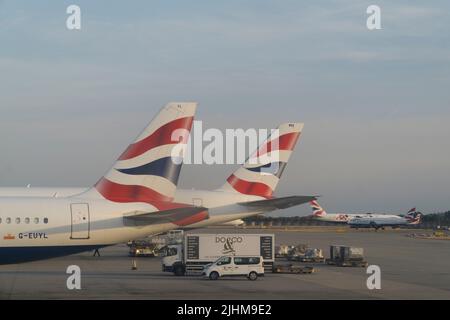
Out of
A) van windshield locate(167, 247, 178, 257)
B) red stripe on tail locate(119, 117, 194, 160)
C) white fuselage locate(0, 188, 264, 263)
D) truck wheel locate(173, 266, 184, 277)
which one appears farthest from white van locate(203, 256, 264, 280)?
red stripe on tail locate(119, 117, 194, 160)

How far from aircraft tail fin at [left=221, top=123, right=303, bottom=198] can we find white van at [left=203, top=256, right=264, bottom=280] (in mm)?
13238

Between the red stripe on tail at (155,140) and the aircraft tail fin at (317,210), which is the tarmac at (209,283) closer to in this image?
the red stripe on tail at (155,140)

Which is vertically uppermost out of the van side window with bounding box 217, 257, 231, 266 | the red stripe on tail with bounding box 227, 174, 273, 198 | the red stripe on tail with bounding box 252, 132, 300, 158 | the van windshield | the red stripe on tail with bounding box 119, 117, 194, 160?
the red stripe on tail with bounding box 252, 132, 300, 158

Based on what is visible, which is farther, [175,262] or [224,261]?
[175,262]

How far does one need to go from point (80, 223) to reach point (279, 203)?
1922cm

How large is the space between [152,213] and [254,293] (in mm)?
7402

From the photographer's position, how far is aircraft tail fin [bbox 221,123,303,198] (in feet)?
201

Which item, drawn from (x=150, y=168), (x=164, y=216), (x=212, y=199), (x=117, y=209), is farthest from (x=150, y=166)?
(x=212, y=199)

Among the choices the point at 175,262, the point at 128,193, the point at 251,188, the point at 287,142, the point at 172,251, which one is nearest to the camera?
the point at 128,193

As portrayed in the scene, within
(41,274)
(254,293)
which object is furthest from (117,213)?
(41,274)

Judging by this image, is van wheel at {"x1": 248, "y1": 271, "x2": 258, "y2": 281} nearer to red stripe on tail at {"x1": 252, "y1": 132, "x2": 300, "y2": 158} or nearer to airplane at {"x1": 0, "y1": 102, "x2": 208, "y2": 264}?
airplane at {"x1": 0, "y1": 102, "x2": 208, "y2": 264}

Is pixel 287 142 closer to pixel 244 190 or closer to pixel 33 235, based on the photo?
pixel 244 190

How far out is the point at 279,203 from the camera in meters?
51.3

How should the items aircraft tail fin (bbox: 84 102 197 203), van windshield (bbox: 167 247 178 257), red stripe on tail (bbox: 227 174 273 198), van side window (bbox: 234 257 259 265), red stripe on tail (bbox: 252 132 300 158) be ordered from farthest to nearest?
red stripe on tail (bbox: 227 174 273 198) → red stripe on tail (bbox: 252 132 300 158) → van windshield (bbox: 167 247 178 257) → van side window (bbox: 234 257 259 265) → aircraft tail fin (bbox: 84 102 197 203)
